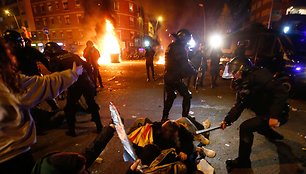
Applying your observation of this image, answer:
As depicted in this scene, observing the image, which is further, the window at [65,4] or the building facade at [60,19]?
the window at [65,4]

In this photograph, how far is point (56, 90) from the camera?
180 cm

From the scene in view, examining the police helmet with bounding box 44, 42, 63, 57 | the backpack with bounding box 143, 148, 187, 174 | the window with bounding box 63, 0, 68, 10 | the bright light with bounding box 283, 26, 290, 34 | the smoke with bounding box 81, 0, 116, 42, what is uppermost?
the window with bounding box 63, 0, 68, 10

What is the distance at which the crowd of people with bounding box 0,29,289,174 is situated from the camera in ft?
Result: 4.92

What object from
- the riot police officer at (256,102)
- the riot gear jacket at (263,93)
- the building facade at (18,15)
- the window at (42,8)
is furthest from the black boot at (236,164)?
the building facade at (18,15)

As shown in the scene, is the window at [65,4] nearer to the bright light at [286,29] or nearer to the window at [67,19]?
the window at [67,19]

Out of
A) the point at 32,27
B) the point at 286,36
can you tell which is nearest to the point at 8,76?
the point at 286,36

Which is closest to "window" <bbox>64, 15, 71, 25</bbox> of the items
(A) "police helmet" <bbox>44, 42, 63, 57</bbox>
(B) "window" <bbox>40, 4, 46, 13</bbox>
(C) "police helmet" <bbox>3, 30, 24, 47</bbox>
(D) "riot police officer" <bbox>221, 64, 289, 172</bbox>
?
(B) "window" <bbox>40, 4, 46, 13</bbox>

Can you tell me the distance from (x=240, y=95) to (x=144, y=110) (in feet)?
10.9

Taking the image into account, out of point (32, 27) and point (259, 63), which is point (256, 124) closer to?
point (259, 63)

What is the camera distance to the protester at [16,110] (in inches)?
58.2

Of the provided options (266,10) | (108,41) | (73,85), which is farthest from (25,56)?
(266,10)

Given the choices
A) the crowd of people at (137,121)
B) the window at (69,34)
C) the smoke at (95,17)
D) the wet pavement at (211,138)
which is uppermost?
the smoke at (95,17)

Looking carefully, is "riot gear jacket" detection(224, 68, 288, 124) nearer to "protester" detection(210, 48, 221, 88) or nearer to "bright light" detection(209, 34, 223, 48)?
"protester" detection(210, 48, 221, 88)

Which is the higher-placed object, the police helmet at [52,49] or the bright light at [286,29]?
the bright light at [286,29]
